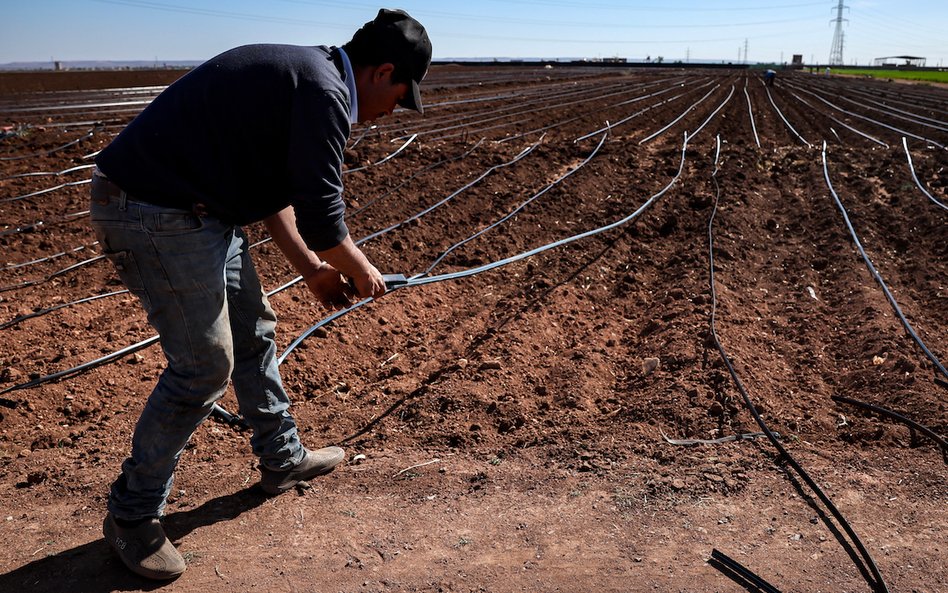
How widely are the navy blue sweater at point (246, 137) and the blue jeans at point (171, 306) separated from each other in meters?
0.08

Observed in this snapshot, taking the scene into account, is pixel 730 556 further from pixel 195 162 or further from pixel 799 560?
pixel 195 162

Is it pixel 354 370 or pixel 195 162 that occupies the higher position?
pixel 195 162

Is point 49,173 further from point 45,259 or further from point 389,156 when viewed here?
point 389,156

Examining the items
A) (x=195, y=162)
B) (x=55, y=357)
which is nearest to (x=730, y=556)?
(x=195, y=162)

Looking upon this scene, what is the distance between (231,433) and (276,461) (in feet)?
2.77

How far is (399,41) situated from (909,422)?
2.91 m

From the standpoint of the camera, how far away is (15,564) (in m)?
2.58

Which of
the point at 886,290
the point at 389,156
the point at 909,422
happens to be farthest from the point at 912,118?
the point at 909,422

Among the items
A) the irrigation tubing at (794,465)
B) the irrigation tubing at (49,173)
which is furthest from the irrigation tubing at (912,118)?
the irrigation tubing at (49,173)

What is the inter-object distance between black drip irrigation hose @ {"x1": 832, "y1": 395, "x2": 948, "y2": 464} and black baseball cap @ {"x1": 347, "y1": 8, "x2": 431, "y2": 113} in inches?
108

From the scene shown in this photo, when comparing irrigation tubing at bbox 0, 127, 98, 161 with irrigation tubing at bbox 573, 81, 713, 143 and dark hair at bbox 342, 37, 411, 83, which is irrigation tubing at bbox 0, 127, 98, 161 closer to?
irrigation tubing at bbox 573, 81, 713, 143

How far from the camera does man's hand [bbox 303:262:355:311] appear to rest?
263 cm

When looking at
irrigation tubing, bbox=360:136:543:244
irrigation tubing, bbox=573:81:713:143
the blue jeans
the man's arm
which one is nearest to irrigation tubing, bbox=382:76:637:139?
irrigation tubing, bbox=573:81:713:143

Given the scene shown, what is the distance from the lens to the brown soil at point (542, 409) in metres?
2.65
